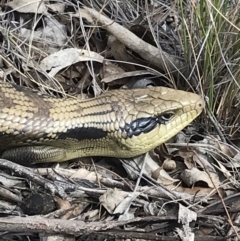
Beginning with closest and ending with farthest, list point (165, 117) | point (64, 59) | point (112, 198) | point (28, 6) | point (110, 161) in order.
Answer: point (112, 198)
point (165, 117)
point (110, 161)
point (64, 59)
point (28, 6)

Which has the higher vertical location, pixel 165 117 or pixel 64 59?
pixel 64 59

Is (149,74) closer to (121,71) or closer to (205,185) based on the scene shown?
(121,71)

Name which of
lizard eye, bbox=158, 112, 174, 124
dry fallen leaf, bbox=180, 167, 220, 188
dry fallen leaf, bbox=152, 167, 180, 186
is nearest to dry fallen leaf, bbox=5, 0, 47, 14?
lizard eye, bbox=158, 112, 174, 124

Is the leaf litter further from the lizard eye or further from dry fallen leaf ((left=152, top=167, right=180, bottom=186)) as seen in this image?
the lizard eye

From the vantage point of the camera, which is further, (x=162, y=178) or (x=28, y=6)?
(x=28, y=6)

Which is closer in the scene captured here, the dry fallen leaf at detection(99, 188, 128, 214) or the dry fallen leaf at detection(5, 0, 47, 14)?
the dry fallen leaf at detection(99, 188, 128, 214)

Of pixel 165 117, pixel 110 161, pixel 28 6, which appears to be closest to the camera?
pixel 165 117

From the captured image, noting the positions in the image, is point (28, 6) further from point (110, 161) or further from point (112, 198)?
point (112, 198)

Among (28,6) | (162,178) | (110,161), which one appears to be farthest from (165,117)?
(28,6)

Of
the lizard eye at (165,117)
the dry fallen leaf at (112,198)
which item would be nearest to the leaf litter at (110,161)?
the dry fallen leaf at (112,198)
